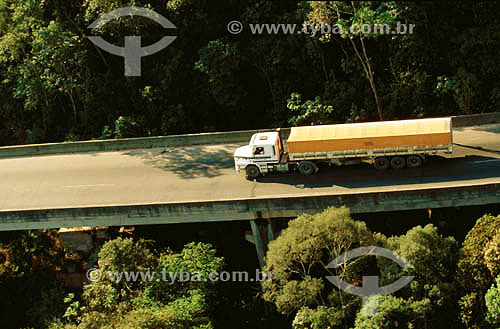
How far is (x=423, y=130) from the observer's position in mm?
30125

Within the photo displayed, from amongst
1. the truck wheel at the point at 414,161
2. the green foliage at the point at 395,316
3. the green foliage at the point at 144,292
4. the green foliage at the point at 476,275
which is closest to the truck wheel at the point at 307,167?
the truck wheel at the point at 414,161

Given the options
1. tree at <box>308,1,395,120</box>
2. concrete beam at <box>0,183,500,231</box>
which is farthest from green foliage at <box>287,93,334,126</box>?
concrete beam at <box>0,183,500,231</box>

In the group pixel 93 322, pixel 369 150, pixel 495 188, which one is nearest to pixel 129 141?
pixel 93 322

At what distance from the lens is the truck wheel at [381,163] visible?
103 feet

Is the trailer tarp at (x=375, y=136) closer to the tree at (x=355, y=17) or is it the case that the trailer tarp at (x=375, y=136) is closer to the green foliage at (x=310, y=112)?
the tree at (x=355, y=17)

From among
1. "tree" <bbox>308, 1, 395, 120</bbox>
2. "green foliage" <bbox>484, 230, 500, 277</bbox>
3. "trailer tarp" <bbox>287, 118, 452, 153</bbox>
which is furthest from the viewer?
"tree" <bbox>308, 1, 395, 120</bbox>

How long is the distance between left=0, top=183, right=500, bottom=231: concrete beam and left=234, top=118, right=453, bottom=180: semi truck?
2.95 metres

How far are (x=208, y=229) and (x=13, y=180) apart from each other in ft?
44.9

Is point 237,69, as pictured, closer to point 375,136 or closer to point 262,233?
point 375,136

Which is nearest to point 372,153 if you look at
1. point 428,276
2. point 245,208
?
point 428,276

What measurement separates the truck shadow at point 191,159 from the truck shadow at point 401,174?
399 cm

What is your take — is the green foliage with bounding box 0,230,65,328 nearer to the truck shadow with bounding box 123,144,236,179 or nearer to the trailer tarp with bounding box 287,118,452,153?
the truck shadow with bounding box 123,144,236,179

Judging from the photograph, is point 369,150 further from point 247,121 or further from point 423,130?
point 247,121

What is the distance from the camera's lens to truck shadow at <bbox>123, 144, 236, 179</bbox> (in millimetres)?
35022
